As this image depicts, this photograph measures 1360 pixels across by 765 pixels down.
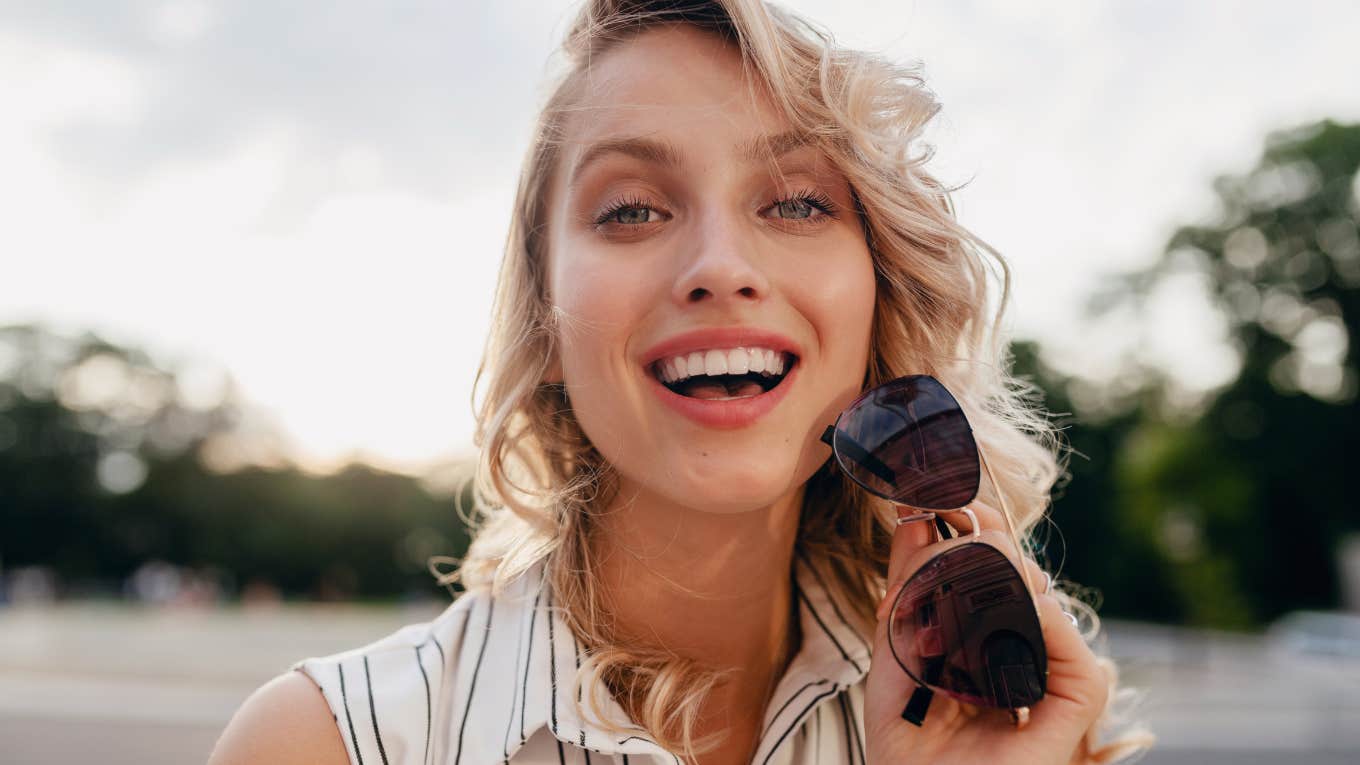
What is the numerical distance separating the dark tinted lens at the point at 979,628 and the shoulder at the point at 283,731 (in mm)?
1180

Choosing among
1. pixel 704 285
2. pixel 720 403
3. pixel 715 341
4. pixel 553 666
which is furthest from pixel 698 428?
pixel 553 666

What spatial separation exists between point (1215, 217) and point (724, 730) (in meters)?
40.2

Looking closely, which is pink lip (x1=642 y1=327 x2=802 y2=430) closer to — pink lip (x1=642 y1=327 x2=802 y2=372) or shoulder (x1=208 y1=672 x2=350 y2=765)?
pink lip (x1=642 y1=327 x2=802 y2=372)

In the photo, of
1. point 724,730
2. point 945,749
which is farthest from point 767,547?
point 945,749

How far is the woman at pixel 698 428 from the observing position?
196cm

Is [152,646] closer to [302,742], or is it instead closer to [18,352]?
[302,742]

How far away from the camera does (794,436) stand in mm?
2057

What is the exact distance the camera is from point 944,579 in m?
1.77

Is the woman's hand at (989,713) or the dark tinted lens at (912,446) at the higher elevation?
the dark tinted lens at (912,446)

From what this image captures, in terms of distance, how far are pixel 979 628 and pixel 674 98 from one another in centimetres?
127

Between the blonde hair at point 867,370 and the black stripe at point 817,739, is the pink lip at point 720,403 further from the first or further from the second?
the black stripe at point 817,739

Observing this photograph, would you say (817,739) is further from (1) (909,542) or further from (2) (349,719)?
(2) (349,719)

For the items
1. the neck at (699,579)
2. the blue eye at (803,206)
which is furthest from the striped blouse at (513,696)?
the blue eye at (803,206)

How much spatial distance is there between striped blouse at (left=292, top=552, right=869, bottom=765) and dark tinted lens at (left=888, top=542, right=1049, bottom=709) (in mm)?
535
